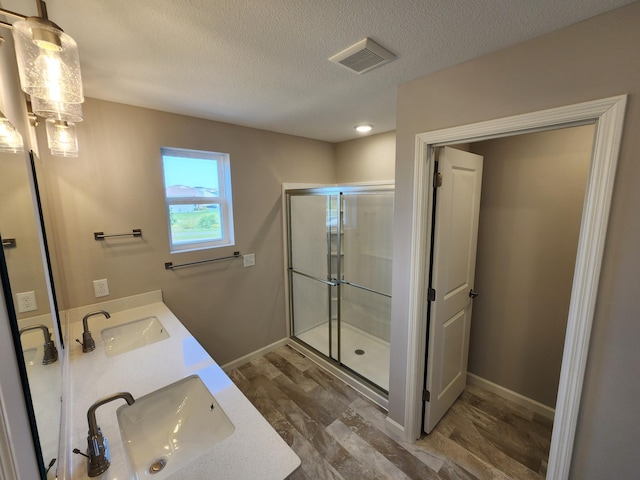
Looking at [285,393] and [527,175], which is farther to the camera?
[285,393]

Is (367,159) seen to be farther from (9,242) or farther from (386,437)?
(9,242)

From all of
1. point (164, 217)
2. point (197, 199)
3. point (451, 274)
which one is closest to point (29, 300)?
point (164, 217)

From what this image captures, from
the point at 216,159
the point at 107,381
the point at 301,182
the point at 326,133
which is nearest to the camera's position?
the point at 107,381

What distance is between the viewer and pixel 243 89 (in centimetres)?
174

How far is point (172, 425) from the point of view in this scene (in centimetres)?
128

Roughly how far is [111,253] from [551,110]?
2774 millimetres

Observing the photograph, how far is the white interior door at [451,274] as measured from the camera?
5.81 ft

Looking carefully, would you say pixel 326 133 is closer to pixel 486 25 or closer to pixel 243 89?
pixel 243 89

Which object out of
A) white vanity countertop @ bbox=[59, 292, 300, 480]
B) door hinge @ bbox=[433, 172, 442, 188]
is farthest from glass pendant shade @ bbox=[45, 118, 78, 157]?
door hinge @ bbox=[433, 172, 442, 188]

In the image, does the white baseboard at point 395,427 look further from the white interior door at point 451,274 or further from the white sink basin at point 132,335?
the white sink basin at point 132,335

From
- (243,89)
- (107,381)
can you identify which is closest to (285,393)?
(107,381)

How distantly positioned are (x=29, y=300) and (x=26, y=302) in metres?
0.04

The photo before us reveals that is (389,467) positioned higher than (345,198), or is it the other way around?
(345,198)

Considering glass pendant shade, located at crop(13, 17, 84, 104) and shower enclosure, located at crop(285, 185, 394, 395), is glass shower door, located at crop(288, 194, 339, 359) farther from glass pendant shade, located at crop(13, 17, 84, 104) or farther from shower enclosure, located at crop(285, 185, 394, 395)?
glass pendant shade, located at crop(13, 17, 84, 104)
